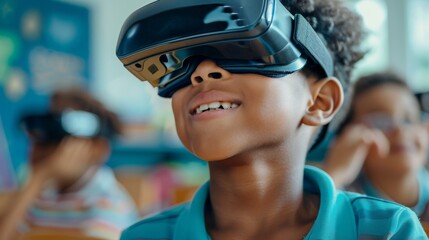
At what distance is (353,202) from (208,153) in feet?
0.68

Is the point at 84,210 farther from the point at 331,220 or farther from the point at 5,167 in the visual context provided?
the point at 5,167

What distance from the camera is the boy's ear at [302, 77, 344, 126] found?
87 cm

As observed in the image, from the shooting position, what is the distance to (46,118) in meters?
1.95

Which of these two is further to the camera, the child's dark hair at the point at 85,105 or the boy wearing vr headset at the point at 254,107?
the child's dark hair at the point at 85,105

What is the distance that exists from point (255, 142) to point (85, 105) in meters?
1.34

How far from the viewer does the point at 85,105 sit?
206 cm

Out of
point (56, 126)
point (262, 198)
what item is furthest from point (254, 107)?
point (56, 126)

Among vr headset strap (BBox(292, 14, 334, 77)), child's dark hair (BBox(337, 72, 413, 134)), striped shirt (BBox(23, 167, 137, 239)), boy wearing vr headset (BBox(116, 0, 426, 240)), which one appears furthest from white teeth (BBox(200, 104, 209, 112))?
striped shirt (BBox(23, 167, 137, 239))

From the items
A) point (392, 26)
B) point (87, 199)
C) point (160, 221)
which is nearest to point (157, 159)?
point (392, 26)

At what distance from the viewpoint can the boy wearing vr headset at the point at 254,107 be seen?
0.74 m

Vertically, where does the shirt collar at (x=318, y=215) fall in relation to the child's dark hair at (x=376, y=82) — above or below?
above

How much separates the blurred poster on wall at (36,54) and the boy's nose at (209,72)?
3.29m

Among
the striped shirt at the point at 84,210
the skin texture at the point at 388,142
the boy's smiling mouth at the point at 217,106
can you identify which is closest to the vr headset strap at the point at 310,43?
the boy's smiling mouth at the point at 217,106

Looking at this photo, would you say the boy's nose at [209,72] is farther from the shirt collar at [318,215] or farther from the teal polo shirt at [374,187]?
the teal polo shirt at [374,187]
